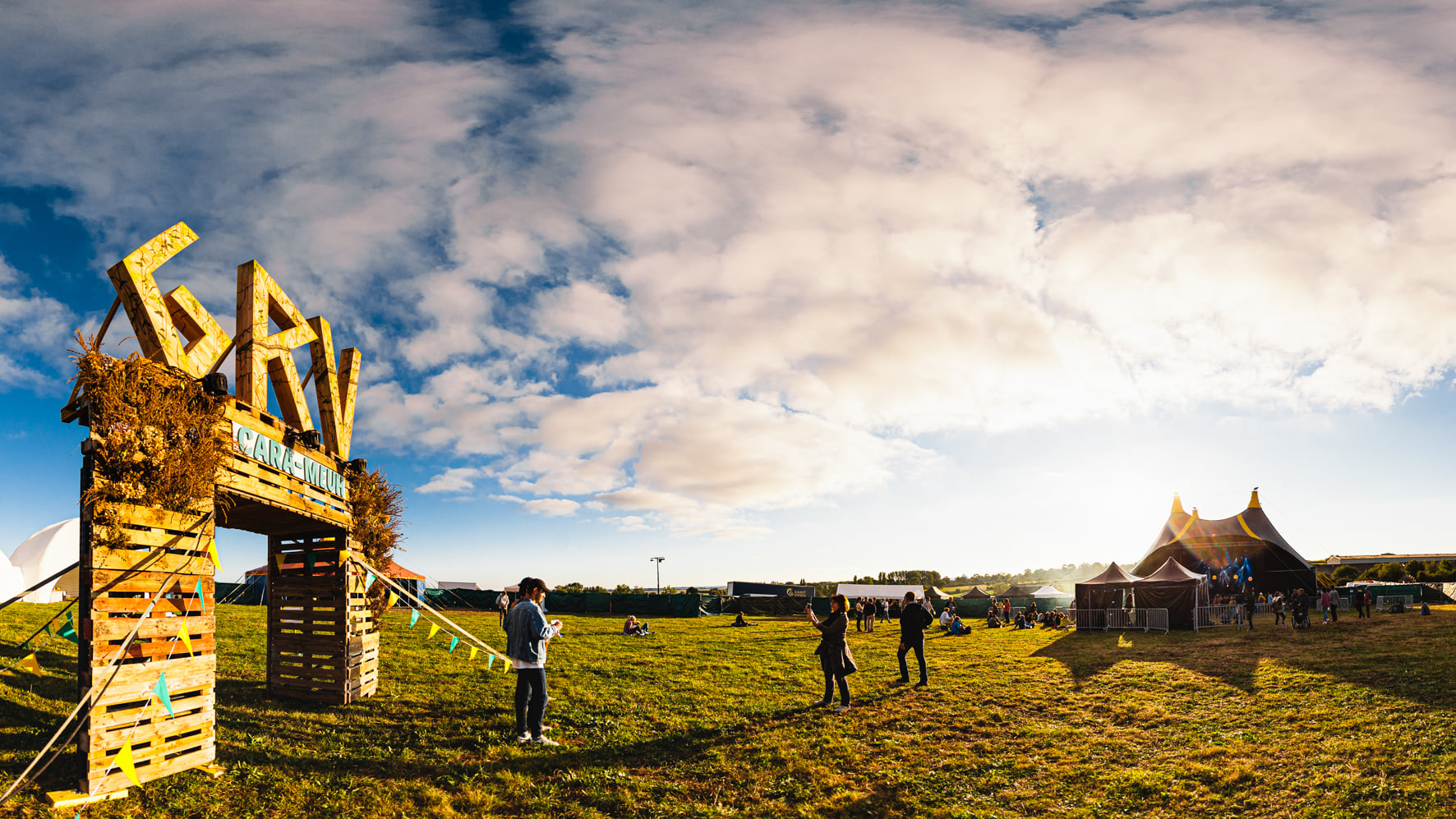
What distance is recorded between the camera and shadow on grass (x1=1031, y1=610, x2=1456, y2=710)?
13.0m

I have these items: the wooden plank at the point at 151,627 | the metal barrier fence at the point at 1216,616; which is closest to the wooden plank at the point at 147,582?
the wooden plank at the point at 151,627

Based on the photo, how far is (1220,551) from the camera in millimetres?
36312

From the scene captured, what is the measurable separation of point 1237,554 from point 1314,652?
22372 millimetres

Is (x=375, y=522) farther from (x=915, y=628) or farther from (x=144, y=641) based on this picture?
(x=915, y=628)

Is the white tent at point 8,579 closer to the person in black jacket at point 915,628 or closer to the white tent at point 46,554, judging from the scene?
the white tent at point 46,554

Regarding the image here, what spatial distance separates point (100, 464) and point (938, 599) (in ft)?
154

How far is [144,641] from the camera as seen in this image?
22.9 feet

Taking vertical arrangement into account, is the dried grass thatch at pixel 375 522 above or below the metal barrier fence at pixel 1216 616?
above

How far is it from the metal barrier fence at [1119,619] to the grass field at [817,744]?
1119cm

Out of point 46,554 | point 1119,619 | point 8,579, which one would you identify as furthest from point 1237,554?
point 46,554

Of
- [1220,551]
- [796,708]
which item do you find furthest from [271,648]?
[1220,551]

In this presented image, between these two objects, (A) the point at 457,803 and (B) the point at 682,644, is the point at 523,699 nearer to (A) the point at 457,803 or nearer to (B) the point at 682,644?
(A) the point at 457,803

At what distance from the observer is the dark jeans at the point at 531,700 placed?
9133mm

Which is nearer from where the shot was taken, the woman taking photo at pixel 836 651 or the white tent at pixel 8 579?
the woman taking photo at pixel 836 651
